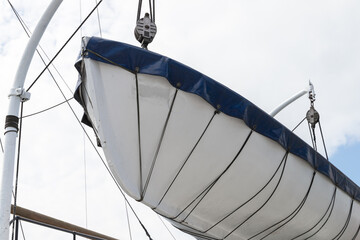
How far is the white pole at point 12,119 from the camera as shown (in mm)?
5043

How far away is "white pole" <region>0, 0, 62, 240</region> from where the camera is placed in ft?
16.5

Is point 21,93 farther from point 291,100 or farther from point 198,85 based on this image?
point 291,100

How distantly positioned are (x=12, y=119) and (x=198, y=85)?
2076 millimetres

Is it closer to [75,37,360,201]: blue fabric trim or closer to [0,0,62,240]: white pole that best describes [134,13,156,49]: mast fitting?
[75,37,360,201]: blue fabric trim

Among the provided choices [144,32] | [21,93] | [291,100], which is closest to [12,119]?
[21,93]

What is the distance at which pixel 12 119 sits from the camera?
18.2ft

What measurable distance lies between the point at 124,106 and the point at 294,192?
9.14 ft

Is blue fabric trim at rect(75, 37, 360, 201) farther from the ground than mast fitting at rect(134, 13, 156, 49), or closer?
closer

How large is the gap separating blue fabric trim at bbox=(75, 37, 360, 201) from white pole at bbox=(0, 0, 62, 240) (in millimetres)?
655

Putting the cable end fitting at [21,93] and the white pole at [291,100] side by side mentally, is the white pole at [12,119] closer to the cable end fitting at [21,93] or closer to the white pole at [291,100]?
the cable end fitting at [21,93]

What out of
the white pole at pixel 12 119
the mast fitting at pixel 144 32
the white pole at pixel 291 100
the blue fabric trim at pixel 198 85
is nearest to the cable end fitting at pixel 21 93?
the white pole at pixel 12 119

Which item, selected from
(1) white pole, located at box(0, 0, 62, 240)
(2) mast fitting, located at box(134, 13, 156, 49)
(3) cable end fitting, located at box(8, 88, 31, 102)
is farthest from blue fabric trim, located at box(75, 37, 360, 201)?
(3) cable end fitting, located at box(8, 88, 31, 102)

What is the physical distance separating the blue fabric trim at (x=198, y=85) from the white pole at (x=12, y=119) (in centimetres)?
65

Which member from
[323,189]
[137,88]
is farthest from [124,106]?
[323,189]
